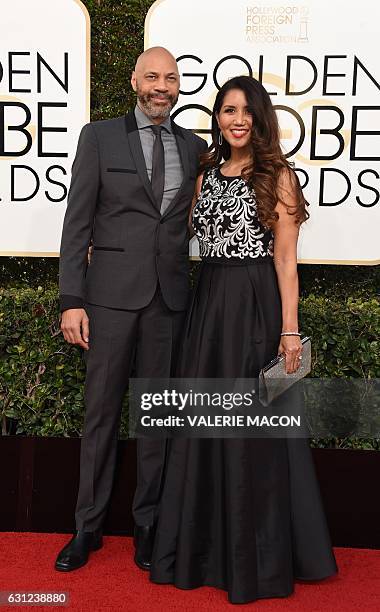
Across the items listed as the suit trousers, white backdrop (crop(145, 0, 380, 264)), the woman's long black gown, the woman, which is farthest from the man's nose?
white backdrop (crop(145, 0, 380, 264))

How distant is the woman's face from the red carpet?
172cm

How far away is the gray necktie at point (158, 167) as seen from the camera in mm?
2805

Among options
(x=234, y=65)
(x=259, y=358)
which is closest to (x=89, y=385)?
(x=259, y=358)

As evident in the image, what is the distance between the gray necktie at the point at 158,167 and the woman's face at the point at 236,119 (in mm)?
295

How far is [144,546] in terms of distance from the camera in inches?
117

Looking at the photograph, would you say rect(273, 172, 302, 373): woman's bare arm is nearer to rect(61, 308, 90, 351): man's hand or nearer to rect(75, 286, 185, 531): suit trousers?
rect(75, 286, 185, 531): suit trousers

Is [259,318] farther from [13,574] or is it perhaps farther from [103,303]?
[13,574]

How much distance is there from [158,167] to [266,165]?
449 mm

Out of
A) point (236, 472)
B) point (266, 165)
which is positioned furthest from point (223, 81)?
point (236, 472)

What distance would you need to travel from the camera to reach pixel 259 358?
107 inches

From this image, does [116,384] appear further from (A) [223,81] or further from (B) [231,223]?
(A) [223,81]

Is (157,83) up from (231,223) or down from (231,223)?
up

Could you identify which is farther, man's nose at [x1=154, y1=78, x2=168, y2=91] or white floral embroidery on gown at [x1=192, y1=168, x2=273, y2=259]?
man's nose at [x1=154, y1=78, x2=168, y2=91]

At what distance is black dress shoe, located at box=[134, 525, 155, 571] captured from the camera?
9.70 feet
